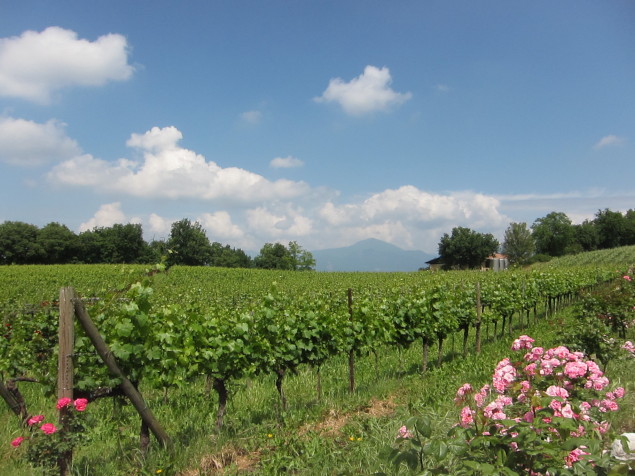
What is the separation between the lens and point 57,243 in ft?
228

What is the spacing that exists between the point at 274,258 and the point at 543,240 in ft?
180

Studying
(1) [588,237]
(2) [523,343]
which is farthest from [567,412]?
(1) [588,237]

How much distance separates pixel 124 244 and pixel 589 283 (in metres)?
71.5

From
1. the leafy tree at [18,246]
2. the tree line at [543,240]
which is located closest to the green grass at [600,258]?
the tree line at [543,240]

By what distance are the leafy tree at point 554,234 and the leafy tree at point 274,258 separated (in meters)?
51.2

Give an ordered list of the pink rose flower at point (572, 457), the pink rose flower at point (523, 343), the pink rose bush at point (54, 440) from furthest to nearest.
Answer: the pink rose flower at point (523, 343)
the pink rose bush at point (54, 440)
the pink rose flower at point (572, 457)

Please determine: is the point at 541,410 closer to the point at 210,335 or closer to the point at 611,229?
the point at 210,335

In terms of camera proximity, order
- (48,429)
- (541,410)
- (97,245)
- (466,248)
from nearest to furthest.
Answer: (541,410) → (48,429) → (97,245) → (466,248)

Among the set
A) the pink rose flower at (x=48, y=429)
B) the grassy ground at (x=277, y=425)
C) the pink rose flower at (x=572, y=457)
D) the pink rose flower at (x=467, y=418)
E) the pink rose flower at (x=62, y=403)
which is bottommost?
the grassy ground at (x=277, y=425)

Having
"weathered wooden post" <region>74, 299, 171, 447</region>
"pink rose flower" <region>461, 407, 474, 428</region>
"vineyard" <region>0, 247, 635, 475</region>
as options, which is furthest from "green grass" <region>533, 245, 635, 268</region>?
"pink rose flower" <region>461, 407, 474, 428</region>

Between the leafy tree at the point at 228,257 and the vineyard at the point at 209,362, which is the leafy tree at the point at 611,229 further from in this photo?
the vineyard at the point at 209,362

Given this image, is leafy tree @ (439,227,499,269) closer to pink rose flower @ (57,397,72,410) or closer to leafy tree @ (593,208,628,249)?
leafy tree @ (593,208,628,249)

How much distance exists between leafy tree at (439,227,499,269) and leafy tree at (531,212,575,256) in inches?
725

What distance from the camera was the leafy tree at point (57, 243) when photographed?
69.2 meters
